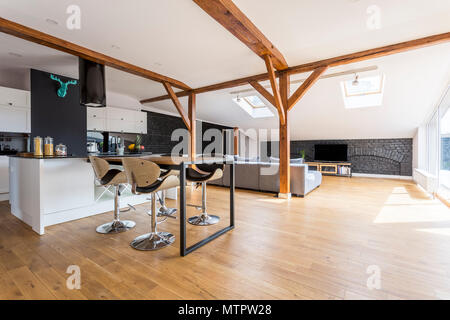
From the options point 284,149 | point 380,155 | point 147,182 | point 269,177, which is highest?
point 284,149

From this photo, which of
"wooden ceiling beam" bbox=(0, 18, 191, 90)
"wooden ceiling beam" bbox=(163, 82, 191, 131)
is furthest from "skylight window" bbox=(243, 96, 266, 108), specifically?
"wooden ceiling beam" bbox=(0, 18, 191, 90)

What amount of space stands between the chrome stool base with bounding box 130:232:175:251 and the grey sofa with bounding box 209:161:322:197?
2.87 metres

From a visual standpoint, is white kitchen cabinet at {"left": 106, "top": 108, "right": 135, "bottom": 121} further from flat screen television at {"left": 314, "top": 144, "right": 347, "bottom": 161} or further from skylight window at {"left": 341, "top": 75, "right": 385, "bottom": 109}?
flat screen television at {"left": 314, "top": 144, "right": 347, "bottom": 161}

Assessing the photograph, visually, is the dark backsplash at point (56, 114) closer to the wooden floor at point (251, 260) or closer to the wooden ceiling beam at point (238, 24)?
the wooden floor at point (251, 260)

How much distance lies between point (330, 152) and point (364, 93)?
2684mm

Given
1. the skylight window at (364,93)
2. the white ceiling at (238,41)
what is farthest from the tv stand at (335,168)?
the skylight window at (364,93)

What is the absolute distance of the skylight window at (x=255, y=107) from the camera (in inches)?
295

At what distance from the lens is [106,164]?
238 centimetres

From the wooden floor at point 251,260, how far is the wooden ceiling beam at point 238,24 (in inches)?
98.3

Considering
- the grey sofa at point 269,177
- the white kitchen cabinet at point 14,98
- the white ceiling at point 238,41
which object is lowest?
the grey sofa at point 269,177

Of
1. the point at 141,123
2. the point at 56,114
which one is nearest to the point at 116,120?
the point at 141,123

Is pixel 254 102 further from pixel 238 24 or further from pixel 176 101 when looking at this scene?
pixel 238 24

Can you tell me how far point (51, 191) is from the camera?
8.65ft
